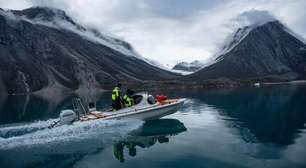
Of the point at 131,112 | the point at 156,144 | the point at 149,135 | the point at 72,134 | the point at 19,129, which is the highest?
the point at 131,112

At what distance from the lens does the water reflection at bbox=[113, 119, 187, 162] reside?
22.4 meters

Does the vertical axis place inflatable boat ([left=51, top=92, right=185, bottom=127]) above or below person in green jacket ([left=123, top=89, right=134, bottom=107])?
below

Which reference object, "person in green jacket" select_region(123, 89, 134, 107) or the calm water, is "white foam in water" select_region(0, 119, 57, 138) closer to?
the calm water

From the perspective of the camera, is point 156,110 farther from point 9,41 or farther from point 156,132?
point 9,41

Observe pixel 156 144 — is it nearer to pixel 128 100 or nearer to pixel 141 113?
pixel 141 113

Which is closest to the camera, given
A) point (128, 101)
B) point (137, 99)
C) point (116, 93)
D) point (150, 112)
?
point (116, 93)

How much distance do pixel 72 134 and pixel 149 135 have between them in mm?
6015

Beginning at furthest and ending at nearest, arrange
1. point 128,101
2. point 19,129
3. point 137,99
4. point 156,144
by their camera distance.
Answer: point 137,99, point 128,101, point 19,129, point 156,144

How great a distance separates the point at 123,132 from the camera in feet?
89.5

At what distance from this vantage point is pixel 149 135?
26859 mm

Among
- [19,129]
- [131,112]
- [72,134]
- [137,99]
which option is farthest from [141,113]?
[19,129]

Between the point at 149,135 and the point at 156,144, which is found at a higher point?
the point at 149,135

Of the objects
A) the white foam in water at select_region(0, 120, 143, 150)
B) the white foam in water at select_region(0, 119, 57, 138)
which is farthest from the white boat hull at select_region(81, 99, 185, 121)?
the white foam in water at select_region(0, 119, 57, 138)

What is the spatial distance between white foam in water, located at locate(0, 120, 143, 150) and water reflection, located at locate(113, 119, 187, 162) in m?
1.07
